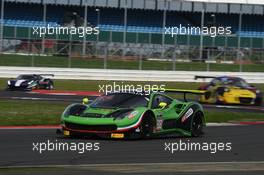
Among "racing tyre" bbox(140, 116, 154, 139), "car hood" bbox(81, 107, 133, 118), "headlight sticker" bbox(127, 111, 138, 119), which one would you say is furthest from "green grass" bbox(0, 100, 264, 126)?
"headlight sticker" bbox(127, 111, 138, 119)

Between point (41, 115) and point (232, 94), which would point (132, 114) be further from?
point (232, 94)

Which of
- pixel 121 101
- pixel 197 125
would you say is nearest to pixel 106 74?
pixel 197 125

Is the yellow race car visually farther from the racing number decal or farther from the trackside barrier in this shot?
the racing number decal

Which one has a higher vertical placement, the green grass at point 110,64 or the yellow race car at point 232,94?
the green grass at point 110,64

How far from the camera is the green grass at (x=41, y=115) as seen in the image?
704 inches

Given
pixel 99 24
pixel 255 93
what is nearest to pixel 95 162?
pixel 255 93

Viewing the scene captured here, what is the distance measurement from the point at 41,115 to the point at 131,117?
6.99 m

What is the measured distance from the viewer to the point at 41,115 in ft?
64.3

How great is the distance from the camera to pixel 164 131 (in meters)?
→ 14.0

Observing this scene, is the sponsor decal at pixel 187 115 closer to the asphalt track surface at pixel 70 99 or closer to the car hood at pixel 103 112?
the car hood at pixel 103 112

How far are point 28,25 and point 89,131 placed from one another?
4028 cm

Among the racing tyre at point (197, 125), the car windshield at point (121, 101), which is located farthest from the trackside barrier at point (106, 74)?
the car windshield at point (121, 101)

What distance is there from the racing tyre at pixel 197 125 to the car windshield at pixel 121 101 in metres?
1.41

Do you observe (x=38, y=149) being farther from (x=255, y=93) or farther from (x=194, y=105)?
(x=255, y=93)
